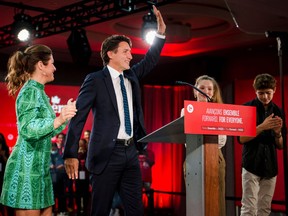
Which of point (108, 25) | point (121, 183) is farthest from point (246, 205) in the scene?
point (108, 25)

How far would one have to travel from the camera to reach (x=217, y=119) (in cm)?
188

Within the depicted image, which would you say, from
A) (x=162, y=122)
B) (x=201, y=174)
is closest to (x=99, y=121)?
(x=201, y=174)

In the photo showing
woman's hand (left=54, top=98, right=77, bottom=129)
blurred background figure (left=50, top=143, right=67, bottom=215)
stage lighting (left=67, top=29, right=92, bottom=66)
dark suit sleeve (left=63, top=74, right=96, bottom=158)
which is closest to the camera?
woman's hand (left=54, top=98, right=77, bottom=129)

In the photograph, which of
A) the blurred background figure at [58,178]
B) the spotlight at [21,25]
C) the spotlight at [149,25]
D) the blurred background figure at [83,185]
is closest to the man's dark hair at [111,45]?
the spotlight at [149,25]

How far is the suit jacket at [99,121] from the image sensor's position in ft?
7.91

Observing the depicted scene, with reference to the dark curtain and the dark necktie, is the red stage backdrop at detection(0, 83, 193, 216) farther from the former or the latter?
the dark necktie

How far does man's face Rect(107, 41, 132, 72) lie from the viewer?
262cm

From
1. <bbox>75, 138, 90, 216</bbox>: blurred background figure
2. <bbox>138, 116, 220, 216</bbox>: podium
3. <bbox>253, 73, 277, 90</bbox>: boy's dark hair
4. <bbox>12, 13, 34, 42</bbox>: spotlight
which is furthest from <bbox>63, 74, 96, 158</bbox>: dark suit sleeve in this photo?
<bbox>75, 138, 90, 216</bbox>: blurred background figure

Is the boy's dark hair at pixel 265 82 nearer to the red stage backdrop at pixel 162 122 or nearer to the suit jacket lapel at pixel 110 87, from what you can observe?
the suit jacket lapel at pixel 110 87

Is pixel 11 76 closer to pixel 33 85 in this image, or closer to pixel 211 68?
pixel 33 85

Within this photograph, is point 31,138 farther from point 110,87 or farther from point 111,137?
point 110,87

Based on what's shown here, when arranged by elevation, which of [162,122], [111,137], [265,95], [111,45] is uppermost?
[162,122]

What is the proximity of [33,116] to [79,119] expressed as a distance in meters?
0.27

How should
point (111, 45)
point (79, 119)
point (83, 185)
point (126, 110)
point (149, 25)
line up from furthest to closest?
point (83, 185) → point (149, 25) → point (111, 45) → point (126, 110) → point (79, 119)
